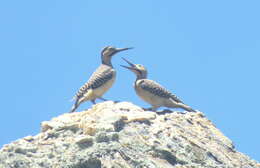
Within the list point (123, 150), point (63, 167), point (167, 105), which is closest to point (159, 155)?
point (123, 150)

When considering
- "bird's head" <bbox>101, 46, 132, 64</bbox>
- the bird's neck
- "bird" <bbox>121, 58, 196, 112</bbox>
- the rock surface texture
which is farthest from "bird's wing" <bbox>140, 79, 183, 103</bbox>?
the rock surface texture

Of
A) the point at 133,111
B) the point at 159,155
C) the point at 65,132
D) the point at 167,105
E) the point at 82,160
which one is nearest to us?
the point at 82,160

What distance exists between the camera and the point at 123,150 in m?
10.7

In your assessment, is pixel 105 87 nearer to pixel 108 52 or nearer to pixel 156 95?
pixel 156 95

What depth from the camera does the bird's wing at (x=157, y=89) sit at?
18.2 m

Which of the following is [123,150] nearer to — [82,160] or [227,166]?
[82,160]

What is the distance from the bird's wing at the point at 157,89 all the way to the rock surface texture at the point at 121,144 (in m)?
4.50

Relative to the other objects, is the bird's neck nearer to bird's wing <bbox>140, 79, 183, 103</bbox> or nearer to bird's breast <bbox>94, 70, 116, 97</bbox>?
bird's breast <bbox>94, 70, 116, 97</bbox>

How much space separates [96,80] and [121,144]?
8.83 metres

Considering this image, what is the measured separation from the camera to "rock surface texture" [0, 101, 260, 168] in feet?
34.7

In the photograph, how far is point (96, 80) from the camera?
19.7 m

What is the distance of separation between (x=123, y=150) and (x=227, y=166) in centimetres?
176

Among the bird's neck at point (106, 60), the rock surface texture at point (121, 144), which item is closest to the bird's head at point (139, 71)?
the bird's neck at point (106, 60)

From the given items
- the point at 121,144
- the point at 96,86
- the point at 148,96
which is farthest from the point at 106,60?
the point at 121,144
